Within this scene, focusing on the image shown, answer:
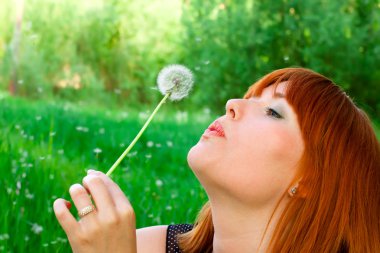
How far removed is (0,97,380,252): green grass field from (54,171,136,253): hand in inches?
35.2

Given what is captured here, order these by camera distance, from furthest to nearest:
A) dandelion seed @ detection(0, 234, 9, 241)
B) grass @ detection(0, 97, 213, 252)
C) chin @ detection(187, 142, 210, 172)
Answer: grass @ detection(0, 97, 213, 252)
dandelion seed @ detection(0, 234, 9, 241)
chin @ detection(187, 142, 210, 172)

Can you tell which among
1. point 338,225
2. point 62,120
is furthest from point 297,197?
point 62,120

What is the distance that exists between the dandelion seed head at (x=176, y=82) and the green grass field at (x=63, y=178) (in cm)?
47

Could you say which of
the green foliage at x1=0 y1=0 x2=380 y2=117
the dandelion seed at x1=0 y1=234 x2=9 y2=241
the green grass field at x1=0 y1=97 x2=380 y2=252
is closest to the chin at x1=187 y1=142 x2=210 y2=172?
the green grass field at x1=0 y1=97 x2=380 y2=252

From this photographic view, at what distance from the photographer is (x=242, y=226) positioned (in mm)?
1845

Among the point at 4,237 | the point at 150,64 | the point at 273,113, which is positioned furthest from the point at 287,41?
the point at 273,113

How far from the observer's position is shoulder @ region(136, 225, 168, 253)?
2103 mm

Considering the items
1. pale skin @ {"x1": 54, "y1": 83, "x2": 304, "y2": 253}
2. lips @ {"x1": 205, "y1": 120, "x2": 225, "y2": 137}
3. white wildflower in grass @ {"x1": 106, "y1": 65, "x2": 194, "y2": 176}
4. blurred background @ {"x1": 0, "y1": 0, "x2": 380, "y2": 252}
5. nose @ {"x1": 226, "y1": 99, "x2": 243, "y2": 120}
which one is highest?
white wildflower in grass @ {"x1": 106, "y1": 65, "x2": 194, "y2": 176}

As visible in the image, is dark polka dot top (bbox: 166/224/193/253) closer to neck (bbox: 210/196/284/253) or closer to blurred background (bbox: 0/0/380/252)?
neck (bbox: 210/196/284/253)

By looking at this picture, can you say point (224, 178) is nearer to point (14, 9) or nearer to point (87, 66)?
point (14, 9)

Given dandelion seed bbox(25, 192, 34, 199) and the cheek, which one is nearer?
the cheek

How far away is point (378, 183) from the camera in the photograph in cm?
192

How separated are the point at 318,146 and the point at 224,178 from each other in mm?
295

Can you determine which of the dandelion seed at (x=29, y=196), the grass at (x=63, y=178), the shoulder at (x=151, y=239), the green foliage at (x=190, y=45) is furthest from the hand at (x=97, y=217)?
the green foliage at (x=190, y=45)
